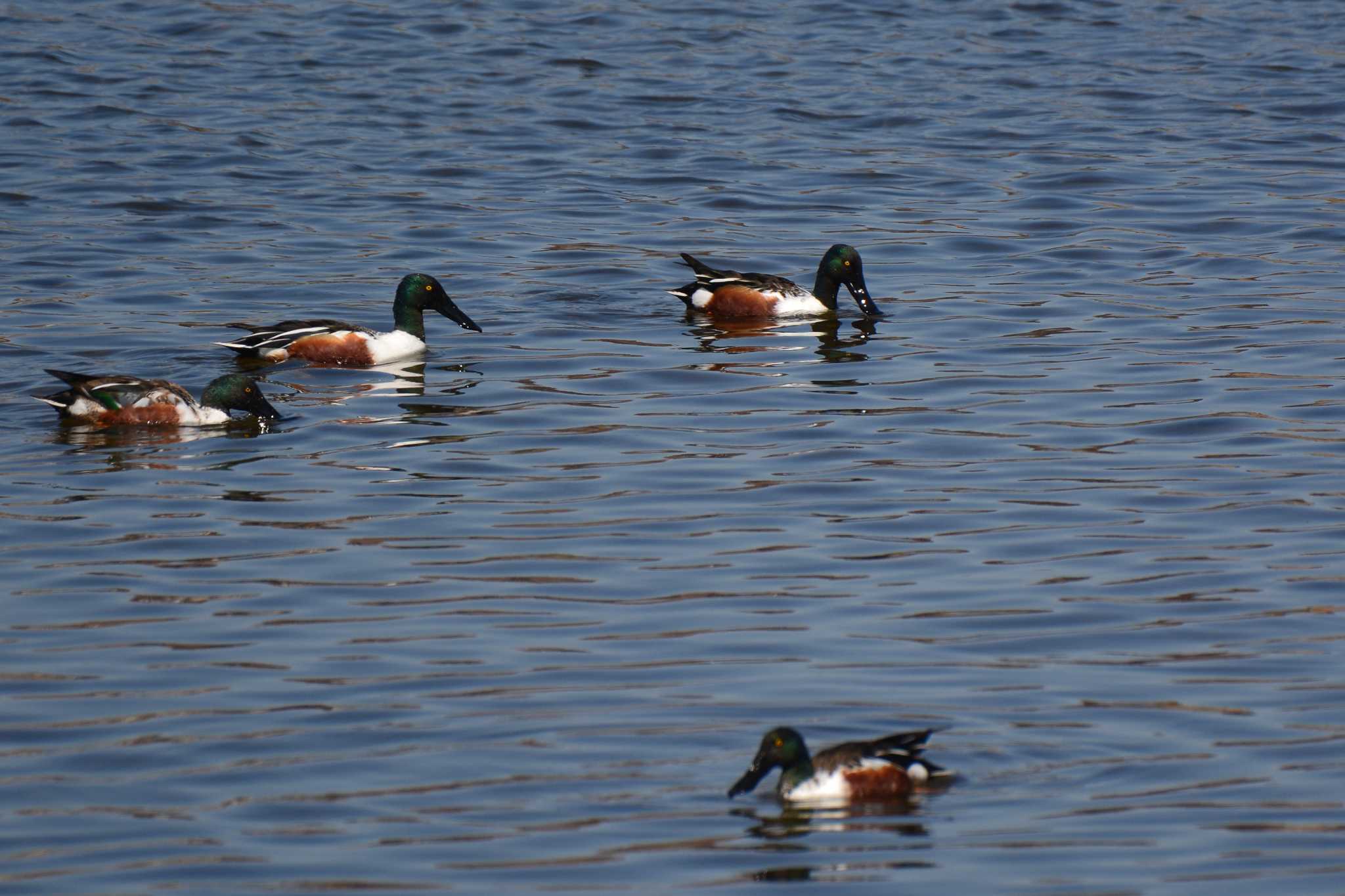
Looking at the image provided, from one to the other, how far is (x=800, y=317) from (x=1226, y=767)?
9091 mm

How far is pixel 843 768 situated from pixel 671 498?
4.03 meters

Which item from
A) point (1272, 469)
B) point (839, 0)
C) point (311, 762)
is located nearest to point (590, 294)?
point (1272, 469)

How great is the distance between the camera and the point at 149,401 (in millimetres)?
12648

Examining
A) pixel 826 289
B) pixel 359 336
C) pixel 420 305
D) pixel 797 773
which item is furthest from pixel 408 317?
pixel 797 773

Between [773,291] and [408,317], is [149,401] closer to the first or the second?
[408,317]

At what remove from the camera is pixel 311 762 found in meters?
7.61

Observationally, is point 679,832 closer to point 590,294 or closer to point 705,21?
point 590,294

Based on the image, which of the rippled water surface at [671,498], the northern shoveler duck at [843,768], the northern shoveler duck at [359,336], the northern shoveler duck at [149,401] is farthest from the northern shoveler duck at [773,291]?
the northern shoveler duck at [843,768]

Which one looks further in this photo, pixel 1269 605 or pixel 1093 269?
pixel 1093 269

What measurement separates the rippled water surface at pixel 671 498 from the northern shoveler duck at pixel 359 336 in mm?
166

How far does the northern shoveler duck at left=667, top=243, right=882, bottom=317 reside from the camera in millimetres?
15883

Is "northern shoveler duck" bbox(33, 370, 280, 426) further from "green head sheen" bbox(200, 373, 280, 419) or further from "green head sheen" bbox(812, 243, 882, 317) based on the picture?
"green head sheen" bbox(812, 243, 882, 317)

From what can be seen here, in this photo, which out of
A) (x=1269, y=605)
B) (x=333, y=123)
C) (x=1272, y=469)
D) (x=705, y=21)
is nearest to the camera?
(x=1269, y=605)

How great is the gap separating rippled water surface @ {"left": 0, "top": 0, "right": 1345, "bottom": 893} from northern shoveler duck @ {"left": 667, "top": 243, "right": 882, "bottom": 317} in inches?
8.3
